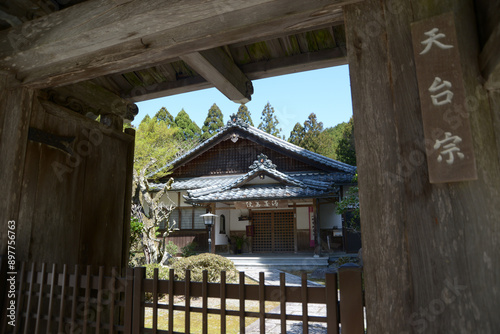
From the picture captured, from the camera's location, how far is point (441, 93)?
139cm

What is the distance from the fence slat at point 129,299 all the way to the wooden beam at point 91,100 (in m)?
1.81

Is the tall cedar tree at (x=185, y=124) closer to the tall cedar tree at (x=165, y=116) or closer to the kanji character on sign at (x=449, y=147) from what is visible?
the tall cedar tree at (x=165, y=116)

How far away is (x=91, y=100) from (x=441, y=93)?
312cm

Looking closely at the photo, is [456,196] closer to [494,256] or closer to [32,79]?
[494,256]

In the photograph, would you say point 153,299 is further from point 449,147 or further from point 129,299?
point 449,147

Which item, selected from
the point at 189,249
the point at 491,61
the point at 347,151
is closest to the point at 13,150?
the point at 491,61

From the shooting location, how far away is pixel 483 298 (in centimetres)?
126

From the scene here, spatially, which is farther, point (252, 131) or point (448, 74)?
point (252, 131)

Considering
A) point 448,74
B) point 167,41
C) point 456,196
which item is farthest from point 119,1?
point 456,196

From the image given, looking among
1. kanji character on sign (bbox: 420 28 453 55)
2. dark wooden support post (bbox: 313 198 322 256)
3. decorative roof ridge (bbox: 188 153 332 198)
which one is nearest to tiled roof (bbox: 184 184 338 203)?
decorative roof ridge (bbox: 188 153 332 198)

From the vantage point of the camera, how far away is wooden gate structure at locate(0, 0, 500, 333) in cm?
133

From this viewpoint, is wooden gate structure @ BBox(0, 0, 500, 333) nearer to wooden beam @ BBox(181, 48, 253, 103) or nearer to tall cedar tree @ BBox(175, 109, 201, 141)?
wooden beam @ BBox(181, 48, 253, 103)

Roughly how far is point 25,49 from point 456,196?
2943 mm

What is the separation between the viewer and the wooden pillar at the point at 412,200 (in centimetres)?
129
